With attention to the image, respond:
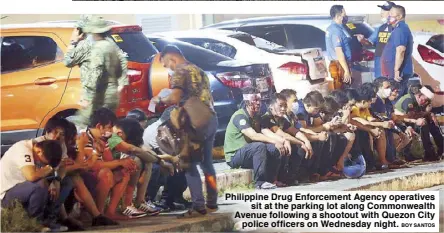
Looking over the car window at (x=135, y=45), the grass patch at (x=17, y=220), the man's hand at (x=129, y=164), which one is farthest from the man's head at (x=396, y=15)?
the grass patch at (x=17, y=220)

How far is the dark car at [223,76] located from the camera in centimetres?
536

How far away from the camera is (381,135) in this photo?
18.8 ft

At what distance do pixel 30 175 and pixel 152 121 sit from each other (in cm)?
91

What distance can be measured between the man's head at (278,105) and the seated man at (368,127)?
1.84 feet

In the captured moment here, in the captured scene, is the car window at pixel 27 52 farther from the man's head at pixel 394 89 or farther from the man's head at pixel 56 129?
the man's head at pixel 394 89

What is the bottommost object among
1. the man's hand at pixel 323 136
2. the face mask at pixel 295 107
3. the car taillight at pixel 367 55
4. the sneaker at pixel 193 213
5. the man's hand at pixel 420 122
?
the sneaker at pixel 193 213

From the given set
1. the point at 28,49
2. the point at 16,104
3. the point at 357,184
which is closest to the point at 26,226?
the point at 16,104

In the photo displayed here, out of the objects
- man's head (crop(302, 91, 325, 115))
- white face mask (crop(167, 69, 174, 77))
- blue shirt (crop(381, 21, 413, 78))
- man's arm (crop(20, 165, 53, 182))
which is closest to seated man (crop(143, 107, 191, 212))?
white face mask (crop(167, 69, 174, 77))

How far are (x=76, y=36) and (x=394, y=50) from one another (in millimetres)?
2388

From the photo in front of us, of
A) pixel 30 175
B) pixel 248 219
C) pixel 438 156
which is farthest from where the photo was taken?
pixel 438 156

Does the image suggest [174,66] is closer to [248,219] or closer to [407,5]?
[248,219]

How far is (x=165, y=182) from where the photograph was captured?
534 cm

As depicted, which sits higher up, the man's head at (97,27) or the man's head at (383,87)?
the man's head at (97,27)

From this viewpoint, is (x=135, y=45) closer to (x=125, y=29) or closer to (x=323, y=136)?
(x=125, y=29)
